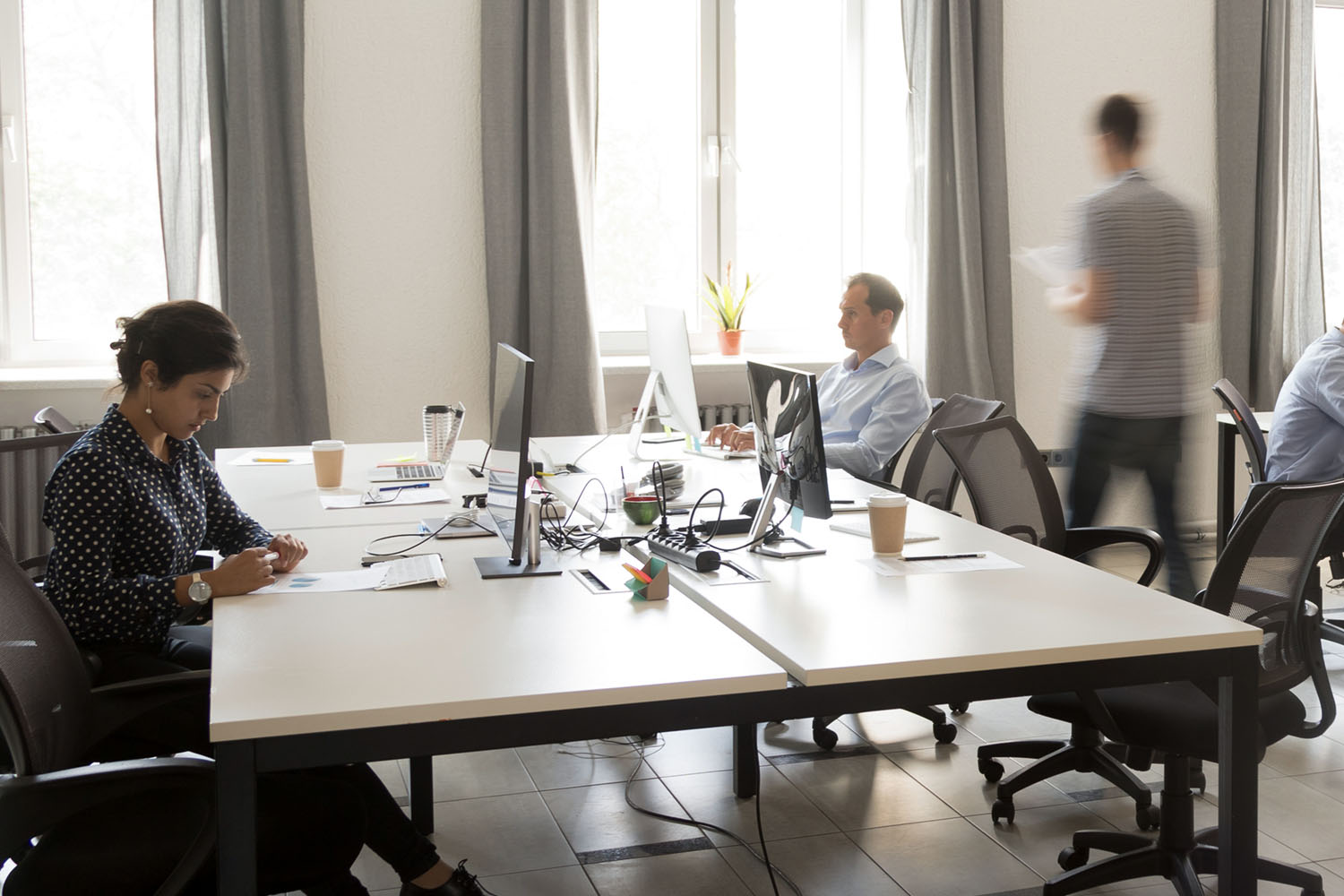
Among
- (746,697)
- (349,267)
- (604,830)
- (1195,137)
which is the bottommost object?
(604,830)

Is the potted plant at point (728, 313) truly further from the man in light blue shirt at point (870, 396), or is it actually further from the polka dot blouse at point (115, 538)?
the polka dot blouse at point (115, 538)

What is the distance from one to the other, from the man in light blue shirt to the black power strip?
1.20m

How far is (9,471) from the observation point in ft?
8.81

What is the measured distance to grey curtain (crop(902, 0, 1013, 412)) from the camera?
4.92 metres

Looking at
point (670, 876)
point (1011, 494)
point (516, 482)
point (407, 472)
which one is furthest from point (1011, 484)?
point (407, 472)

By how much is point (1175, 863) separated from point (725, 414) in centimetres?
291

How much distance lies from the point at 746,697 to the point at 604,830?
1172 mm

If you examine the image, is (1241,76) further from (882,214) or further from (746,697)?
(746,697)

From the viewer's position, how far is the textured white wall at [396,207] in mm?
4523

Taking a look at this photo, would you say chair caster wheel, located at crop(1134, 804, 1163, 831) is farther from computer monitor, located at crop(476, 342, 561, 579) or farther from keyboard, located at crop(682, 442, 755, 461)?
keyboard, located at crop(682, 442, 755, 461)

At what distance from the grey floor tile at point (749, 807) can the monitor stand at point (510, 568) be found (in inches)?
30.0

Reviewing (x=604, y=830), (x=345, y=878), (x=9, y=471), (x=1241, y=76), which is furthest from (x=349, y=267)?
(x=1241, y=76)

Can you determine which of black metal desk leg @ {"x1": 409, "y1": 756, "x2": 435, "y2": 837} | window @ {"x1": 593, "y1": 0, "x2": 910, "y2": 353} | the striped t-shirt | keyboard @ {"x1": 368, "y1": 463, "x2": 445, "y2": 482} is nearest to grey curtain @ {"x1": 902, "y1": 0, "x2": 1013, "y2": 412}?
window @ {"x1": 593, "y1": 0, "x2": 910, "y2": 353}

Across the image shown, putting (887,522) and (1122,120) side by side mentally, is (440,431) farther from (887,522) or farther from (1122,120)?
(1122,120)
